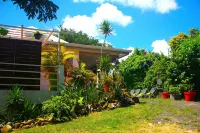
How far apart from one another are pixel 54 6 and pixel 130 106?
21.3ft

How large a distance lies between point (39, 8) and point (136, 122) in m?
5.17

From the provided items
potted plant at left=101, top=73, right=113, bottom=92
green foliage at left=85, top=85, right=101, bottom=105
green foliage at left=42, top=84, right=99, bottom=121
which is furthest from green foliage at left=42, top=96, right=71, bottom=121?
potted plant at left=101, top=73, right=113, bottom=92

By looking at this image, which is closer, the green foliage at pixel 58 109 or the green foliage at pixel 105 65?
the green foliage at pixel 58 109

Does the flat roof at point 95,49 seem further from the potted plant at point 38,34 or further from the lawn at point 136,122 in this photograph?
the lawn at point 136,122

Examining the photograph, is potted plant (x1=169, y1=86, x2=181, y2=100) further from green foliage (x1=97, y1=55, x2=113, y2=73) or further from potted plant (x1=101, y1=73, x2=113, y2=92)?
potted plant (x1=101, y1=73, x2=113, y2=92)

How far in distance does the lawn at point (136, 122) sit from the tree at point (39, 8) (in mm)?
3791

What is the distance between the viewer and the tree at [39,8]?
256 inches

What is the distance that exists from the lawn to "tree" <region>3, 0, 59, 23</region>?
3.79 metres

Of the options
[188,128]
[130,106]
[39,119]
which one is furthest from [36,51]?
[188,128]

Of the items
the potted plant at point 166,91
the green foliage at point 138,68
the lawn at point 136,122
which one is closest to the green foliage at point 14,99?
the lawn at point 136,122

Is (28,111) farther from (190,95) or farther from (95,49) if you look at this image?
(190,95)

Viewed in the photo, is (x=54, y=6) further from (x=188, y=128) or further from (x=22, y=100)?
(x=188, y=128)

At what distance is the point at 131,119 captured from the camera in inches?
354

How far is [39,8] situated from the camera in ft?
21.9
